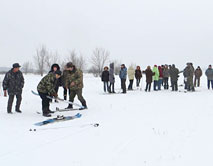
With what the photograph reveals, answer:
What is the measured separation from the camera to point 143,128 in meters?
5.22

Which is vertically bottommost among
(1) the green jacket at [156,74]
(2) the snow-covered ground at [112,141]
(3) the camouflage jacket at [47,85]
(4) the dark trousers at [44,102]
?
(2) the snow-covered ground at [112,141]

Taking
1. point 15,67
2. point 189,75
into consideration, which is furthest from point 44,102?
point 189,75

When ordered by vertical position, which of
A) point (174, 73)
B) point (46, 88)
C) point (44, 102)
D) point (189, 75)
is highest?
point (174, 73)

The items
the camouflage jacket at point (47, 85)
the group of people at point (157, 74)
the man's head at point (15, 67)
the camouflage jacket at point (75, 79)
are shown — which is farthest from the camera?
the group of people at point (157, 74)

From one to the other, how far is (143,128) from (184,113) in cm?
241

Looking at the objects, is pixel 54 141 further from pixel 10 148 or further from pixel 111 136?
pixel 111 136

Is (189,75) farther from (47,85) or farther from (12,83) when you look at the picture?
(12,83)

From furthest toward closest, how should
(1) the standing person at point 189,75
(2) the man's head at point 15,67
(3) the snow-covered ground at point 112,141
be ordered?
(1) the standing person at point 189,75
(2) the man's head at point 15,67
(3) the snow-covered ground at point 112,141

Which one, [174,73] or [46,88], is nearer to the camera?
[46,88]

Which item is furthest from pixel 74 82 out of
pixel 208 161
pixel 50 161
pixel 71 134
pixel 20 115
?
pixel 208 161

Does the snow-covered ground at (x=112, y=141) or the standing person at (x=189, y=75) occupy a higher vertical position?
the standing person at (x=189, y=75)

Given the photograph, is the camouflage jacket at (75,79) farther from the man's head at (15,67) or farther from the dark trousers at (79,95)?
the man's head at (15,67)

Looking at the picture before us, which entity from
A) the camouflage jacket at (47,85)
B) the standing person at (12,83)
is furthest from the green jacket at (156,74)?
the standing person at (12,83)

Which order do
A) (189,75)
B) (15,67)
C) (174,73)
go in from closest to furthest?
(15,67) → (189,75) → (174,73)
